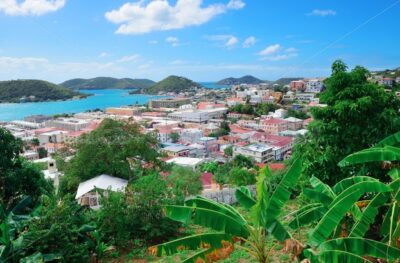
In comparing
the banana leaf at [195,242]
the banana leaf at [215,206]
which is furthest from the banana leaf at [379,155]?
the banana leaf at [195,242]

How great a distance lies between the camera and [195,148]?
35.9 meters

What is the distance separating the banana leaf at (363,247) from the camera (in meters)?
3.01

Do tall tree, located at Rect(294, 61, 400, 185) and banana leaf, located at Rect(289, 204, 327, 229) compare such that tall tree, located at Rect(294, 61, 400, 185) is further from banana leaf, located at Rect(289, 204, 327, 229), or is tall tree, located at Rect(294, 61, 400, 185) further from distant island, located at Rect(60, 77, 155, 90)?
distant island, located at Rect(60, 77, 155, 90)

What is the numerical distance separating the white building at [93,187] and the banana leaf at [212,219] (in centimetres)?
593

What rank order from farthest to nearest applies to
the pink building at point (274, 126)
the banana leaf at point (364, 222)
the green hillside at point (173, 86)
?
1. the green hillside at point (173, 86)
2. the pink building at point (274, 126)
3. the banana leaf at point (364, 222)

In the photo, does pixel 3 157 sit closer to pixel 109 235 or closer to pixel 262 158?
pixel 109 235

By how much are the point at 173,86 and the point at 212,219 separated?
13936 cm

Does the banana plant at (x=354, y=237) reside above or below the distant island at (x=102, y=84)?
below

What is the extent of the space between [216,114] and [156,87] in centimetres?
8327

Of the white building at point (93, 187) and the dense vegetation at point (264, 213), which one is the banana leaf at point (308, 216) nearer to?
the dense vegetation at point (264, 213)

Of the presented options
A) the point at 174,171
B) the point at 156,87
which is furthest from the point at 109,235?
the point at 156,87

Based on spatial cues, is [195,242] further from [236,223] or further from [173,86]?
[173,86]

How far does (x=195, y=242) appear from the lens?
3432mm

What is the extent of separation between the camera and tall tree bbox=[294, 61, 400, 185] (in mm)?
5211
